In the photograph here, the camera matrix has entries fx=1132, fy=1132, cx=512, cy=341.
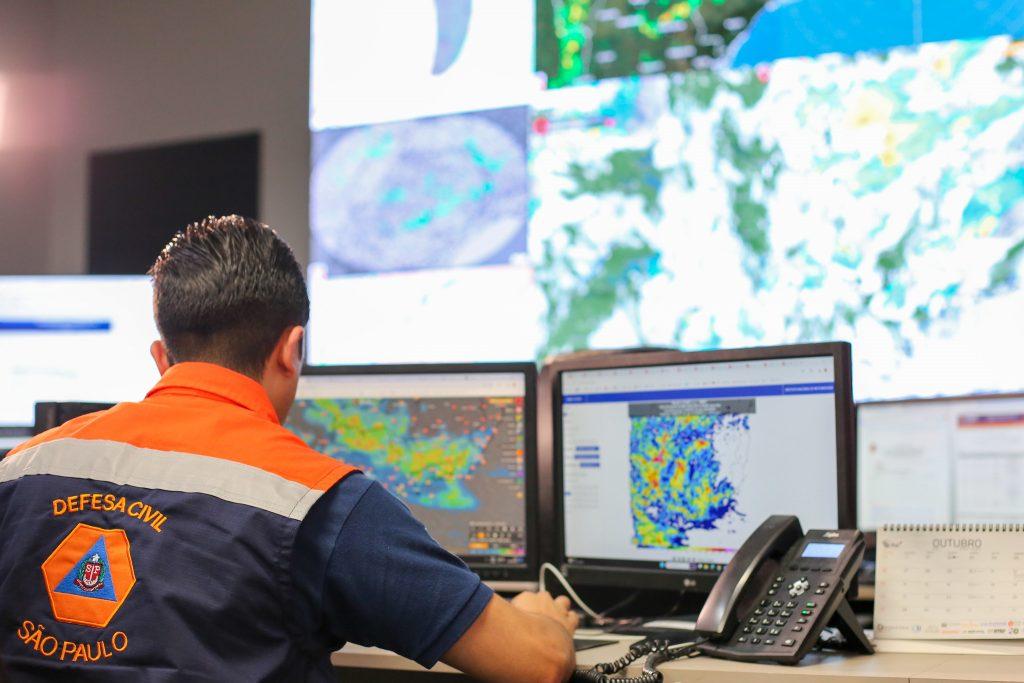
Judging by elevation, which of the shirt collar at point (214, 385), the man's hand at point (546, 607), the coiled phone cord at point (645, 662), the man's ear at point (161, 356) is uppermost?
the man's ear at point (161, 356)

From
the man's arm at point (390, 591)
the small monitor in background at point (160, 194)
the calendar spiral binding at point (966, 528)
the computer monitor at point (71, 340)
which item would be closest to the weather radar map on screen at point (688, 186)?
the small monitor in background at point (160, 194)

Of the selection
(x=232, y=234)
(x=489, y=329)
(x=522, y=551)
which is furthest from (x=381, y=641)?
(x=489, y=329)

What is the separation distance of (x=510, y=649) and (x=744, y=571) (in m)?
0.37

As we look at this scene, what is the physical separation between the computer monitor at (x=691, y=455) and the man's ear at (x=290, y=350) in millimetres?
561

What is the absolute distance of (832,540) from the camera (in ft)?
4.84

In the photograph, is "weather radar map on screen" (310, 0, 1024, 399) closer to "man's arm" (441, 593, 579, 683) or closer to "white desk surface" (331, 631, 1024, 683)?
"white desk surface" (331, 631, 1024, 683)

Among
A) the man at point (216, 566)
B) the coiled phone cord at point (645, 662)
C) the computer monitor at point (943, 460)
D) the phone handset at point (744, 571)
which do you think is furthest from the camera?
the computer monitor at point (943, 460)

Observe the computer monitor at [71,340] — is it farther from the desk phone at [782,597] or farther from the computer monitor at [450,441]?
the desk phone at [782,597]

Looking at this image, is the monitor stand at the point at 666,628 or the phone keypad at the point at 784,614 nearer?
the phone keypad at the point at 784,614

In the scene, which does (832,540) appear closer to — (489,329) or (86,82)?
(489,329)

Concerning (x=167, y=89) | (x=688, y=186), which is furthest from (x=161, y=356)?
(x=167, y=89)

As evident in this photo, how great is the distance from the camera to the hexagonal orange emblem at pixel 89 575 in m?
1.17

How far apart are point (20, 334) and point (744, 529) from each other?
5.76 feet

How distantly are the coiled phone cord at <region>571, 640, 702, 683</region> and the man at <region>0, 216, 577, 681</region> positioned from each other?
4 cm
